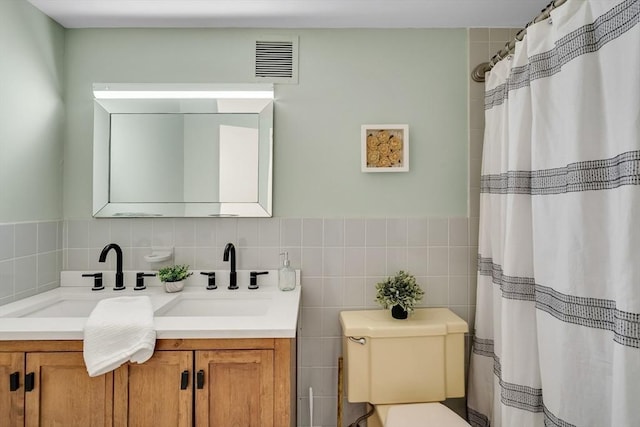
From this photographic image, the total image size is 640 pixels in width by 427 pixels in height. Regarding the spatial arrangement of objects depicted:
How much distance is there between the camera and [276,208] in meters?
1.91

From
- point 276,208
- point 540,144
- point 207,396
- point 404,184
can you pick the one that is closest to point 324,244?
point 276,208

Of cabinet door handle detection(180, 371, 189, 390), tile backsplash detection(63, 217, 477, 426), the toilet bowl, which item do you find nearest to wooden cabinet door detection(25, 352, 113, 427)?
cabinet door handle detection(180, 371, 189, 390)

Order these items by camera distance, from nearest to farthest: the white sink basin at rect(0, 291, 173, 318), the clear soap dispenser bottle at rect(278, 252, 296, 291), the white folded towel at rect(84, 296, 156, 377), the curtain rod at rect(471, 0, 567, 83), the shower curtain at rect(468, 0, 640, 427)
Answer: the shower curtain at rect(468, 0, 640, 427) < the white folded towel at rect(84, 296, 156, 377) < the curtain rod at rect(471, 0, 567, 83) < the white sink basin at rect(0, 291, 173, 318) < the clear soap dispenser bottle at rect(278, 252, 296, 291)

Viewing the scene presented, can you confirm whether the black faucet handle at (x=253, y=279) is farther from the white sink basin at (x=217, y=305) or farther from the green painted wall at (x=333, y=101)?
the green painted wall at (x=333, y=101)

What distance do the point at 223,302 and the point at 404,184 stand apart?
1.12m

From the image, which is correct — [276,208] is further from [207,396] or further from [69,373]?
[69,373]

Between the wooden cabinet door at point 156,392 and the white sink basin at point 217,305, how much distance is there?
397mm

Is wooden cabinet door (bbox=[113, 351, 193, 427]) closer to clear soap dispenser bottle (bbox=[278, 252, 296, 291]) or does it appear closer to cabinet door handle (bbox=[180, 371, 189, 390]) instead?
cabinet door handle (bbox=[180, 371, 189, 390])

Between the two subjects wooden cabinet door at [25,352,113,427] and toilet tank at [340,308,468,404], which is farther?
toilet tank at [340,308,468,404]

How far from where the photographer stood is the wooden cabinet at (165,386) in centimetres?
126

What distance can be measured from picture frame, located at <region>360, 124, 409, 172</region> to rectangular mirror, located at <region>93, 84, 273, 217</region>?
1.68 feet

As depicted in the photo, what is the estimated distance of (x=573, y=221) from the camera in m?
1.08

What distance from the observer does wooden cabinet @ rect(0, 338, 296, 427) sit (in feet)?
4.15

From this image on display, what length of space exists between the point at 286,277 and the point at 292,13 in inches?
52.2
